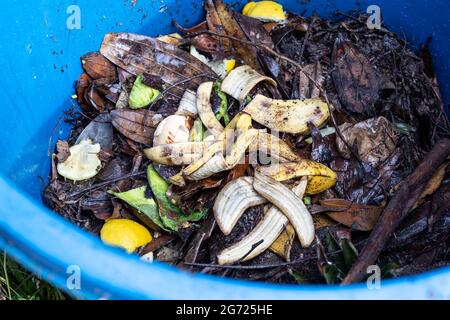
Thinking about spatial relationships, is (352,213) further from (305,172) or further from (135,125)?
(135,125)

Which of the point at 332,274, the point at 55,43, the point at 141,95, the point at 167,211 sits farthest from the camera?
the point at 141,95

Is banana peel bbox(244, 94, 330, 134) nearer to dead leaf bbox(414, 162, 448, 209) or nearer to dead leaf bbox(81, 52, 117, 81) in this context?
dead leaf bbox(414, 162, 448, 209)

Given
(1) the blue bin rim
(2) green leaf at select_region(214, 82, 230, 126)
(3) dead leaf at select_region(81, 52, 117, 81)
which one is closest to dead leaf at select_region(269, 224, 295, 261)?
(2) green leaf at select_region(214, 82, 230, 126)

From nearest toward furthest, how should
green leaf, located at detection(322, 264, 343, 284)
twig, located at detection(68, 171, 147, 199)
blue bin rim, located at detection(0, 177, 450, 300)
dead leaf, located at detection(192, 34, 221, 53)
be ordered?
blue bin rim, located at detection(0, 177, 450, 300) → green leaf, located at detection(322, 264, 343, 284) → twig, located at detection(68, 171, 147, 199) → dead leaf, located at detection(192, 34, 221, 53)

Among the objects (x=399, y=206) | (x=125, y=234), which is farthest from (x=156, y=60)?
(x=399, y=206)
